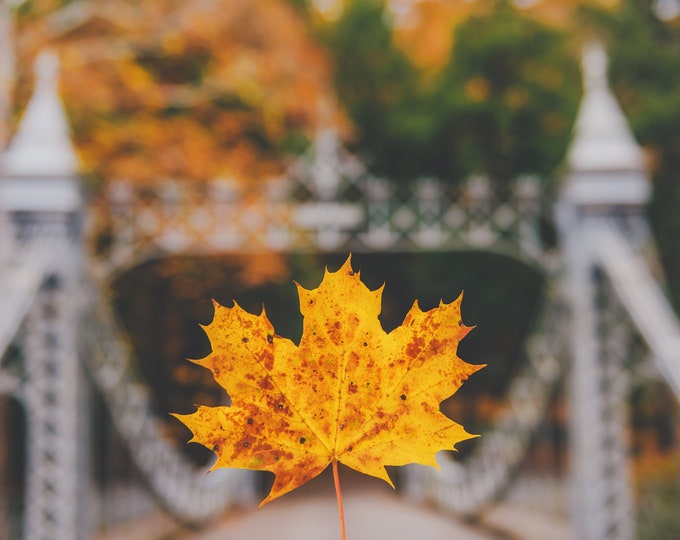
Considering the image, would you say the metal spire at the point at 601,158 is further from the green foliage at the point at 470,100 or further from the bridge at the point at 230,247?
the green foliage at the point at 470,100

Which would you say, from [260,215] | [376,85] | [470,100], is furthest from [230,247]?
[376,85]

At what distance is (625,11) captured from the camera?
13719 millimetres

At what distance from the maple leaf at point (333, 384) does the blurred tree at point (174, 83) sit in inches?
294

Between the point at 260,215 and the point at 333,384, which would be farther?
the point at 260,215

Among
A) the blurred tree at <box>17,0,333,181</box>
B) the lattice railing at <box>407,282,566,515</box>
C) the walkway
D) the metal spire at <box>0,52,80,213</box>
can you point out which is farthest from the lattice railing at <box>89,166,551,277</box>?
the walkway

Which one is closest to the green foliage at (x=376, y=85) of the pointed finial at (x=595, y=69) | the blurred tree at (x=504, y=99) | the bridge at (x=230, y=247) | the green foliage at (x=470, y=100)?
the green foliage at (x=470, y=100)

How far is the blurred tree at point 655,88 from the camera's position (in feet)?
41.9

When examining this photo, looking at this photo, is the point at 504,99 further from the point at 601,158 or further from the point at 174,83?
the point at 601,158

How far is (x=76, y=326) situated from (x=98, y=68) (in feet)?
13.9

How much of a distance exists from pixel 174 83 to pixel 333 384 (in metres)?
11.8

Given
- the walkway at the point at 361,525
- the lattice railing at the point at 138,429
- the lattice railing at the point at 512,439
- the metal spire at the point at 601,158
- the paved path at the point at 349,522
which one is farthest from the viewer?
the paved path at the point at 349,522

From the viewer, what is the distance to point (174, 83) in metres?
12.1

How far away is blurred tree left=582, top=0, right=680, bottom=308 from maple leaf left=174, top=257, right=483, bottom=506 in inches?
494

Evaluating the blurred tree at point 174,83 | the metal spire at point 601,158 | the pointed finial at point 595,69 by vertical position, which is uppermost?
the blurred tree at point 174,83
